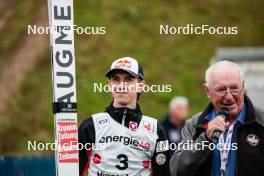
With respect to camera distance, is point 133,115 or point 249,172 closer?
point 249,172

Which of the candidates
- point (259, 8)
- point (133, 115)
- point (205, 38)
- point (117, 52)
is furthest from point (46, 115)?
point (133, 115)

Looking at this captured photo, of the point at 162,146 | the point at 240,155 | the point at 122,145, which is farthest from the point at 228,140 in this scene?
the point at 122,145

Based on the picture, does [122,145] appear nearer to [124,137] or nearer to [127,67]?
[124,137]

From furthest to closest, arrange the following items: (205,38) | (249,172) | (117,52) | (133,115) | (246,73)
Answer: (205,38) → (117,52) → (246,73) → (133,115) → (249,172)

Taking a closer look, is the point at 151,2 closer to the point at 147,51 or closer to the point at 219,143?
the point at 147,51

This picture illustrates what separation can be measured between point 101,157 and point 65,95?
2.19ft

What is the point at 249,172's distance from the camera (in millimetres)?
5645

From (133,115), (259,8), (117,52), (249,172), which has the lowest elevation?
(249,172)

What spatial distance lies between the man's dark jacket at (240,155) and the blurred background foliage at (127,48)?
12.3 meters

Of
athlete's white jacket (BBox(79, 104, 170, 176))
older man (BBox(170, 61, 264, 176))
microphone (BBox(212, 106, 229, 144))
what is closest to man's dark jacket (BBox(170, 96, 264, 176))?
older man (BBox(170, 61, 264, 176))

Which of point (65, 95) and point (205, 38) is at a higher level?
point (205, 38)

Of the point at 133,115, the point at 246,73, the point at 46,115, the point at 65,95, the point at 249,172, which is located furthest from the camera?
the point at 46,115

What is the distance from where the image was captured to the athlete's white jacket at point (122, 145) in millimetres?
6398

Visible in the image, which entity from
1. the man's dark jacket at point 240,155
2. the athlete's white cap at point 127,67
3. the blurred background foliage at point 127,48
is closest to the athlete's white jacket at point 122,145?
the athlete's white cap at point 127,67
